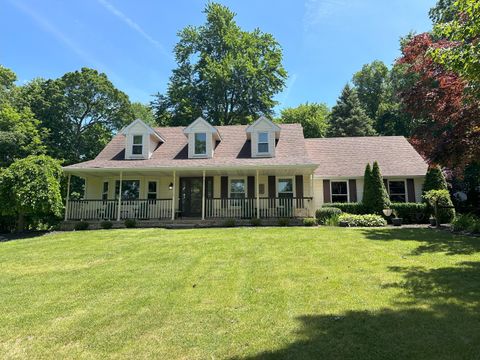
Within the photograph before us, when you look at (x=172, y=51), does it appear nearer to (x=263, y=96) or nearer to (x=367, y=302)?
(x=263, y=96)

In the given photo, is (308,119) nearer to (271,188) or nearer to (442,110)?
(271,188)

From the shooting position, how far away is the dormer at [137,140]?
58.7 ft

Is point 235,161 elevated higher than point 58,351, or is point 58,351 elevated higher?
point 235,161

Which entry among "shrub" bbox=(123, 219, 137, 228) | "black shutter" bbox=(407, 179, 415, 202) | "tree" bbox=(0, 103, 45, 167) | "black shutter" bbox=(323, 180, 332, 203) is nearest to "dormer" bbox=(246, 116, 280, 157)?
"black shutter" bbox=(323, 180, 332, 203)

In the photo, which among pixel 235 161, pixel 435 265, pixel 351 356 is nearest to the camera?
pixel 351 356

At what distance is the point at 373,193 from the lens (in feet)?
54.6

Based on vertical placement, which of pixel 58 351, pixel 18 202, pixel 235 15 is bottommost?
pixel 58 351

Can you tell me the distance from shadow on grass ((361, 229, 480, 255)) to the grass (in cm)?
8

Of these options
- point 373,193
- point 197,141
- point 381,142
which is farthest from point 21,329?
point 381,142

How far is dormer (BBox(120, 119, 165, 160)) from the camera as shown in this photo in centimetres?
1791

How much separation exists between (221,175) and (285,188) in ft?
11.6

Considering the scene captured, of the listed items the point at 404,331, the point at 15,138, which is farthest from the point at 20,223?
the point at 404,331

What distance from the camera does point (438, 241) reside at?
31.6 feet

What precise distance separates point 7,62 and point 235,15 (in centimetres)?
2478
